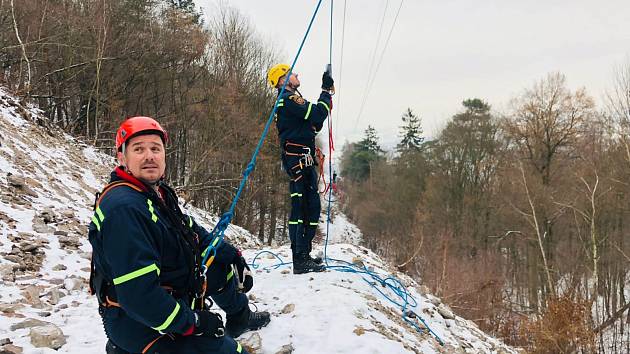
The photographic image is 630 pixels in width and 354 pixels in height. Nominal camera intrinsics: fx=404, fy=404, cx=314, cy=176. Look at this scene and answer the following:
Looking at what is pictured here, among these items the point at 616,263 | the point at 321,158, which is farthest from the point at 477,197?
the point at 321,158

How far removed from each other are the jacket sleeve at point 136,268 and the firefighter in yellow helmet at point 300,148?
3.68 meters

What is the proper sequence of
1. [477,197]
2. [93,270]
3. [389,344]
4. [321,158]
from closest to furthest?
1. [93,270]
2. [389,344]
3. [321,158]
4. [477,197]

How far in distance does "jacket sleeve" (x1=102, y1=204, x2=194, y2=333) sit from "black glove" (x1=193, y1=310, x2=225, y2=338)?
231 mm

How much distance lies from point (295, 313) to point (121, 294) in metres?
3.24

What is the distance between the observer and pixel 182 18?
24953 millimetres

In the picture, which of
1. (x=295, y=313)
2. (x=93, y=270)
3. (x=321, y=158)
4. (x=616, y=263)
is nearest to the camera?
(x=93, y=270)

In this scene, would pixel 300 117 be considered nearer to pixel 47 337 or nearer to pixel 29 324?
pixel 47 337

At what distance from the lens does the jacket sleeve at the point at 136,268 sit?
213 cm

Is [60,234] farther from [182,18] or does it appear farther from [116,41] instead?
[182,18]

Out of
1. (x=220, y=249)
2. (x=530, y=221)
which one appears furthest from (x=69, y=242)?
(x=530, y=221)

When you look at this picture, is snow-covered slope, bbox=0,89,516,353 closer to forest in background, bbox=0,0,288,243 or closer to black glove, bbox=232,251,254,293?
black glove, bbox=232,251,254,293

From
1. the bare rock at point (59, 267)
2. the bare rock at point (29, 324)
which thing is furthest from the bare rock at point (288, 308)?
the bare rock at point (59, 267)

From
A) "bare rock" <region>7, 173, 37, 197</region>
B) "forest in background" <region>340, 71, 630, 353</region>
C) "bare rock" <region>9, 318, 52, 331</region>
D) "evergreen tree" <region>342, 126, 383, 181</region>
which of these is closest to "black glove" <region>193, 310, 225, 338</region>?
"bare rock" <region>9, 318, 52, 331</region>

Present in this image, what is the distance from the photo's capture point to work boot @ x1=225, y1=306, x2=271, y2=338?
4113mm
